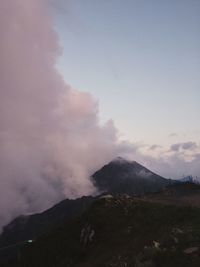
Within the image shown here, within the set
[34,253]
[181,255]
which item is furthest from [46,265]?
[181,255]

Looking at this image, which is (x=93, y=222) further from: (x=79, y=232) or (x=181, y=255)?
(x=181, y=255)

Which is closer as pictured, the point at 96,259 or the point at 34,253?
the point at 96,259

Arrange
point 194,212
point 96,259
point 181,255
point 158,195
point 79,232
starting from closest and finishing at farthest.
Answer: point 181,255 → point 96,259 → point 194,212 → point 79,232 → point 158,195

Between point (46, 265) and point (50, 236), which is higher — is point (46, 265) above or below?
below

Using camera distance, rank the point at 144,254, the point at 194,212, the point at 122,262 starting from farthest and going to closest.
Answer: the point at 194,212, the point at 122,262, the point at 144,254

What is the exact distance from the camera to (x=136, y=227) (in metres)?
64.6

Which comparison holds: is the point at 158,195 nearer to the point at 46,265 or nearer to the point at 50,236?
the point at 50,236

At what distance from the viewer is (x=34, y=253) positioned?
77562 millimetres

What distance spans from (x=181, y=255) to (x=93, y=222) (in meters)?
36.9

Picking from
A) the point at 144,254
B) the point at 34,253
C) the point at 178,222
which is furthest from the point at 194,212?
the point at 34,253

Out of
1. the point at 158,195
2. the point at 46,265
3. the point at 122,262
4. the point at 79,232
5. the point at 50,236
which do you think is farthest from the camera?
the point at 158,195

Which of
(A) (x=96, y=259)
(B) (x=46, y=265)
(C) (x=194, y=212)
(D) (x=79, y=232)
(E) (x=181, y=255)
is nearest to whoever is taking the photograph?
(E) (x=181, y=255)

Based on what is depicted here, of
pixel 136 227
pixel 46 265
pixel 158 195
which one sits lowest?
pixel 46 265

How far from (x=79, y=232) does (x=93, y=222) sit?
12.2 feet
